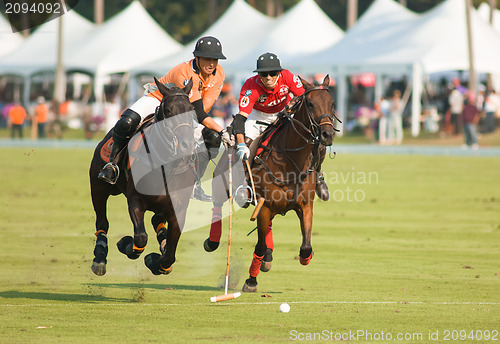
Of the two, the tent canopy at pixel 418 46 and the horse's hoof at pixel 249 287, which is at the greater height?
the tent canopy at pixel 418 46

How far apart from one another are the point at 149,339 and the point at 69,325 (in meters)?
1.04

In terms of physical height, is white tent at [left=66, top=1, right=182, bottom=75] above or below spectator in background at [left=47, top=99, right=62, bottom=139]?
above

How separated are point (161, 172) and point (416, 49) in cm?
3114

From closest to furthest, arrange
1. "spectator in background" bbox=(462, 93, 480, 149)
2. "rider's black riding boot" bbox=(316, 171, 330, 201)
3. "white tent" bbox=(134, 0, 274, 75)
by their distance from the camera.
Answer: "rider's black riding boot" bbox=(316, 171, 330, 201)
"spectator in background" bbox=(462, 93, 480, 149)
"white tent" bbox=(134, 0, 274, 75)

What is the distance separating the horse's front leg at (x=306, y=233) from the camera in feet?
32.7

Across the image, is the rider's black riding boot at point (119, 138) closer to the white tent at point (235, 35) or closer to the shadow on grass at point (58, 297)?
the shadow on grass at point (58, 297)

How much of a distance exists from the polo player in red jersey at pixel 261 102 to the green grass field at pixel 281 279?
41.1 inches

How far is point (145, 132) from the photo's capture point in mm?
9594

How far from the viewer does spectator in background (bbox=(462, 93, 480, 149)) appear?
33688 mm

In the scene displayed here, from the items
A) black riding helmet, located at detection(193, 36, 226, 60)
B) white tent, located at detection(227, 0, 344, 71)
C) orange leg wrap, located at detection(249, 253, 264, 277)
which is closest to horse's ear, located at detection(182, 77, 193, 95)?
black riding helmet, located at detection(193, 36, 226, 60)

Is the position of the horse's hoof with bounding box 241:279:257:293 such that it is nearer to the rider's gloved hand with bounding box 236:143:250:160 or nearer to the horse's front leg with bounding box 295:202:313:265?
the horse's front leg with bounding box 295:202:313:265

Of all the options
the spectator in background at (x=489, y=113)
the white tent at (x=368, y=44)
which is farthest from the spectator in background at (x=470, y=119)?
the white tent at (x=368, y=44)

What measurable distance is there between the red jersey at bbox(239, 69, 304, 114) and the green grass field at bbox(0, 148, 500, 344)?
7.58 ft

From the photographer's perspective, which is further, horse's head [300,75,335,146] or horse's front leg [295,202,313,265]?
horse's front leg [295,202,313,265]
